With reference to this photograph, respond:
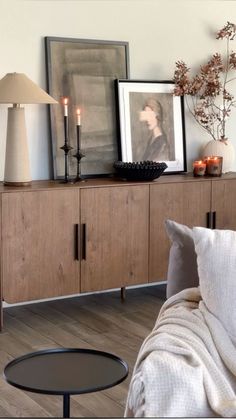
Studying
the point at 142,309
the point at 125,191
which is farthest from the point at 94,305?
the point at 125,191

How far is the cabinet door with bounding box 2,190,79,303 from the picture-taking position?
12.4 feet

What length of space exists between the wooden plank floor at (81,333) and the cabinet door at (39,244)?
0.19 m

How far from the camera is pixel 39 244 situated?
12.8ft

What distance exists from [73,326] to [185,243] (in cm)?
170

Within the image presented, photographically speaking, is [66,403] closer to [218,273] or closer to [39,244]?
[218,273]

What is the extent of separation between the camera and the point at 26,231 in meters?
3.84

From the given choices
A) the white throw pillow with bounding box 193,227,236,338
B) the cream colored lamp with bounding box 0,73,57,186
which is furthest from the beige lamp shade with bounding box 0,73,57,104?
the white throw pillow with bounding box 193,227,236,338

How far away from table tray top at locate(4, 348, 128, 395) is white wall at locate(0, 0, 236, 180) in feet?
6.99

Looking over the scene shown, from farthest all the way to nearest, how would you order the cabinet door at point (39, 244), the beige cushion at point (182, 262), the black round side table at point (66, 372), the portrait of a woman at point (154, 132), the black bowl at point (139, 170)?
the portrait of a woman at point (154, 132) < the black bowl at point (139, 170) < the cabinet door at point (39, 244) < the beige cushion at point (182, 262) < the black round side table at point (66, 372)

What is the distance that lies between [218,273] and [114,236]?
79.8 inches

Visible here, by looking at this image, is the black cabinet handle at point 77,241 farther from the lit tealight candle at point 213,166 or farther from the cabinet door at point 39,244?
the lit tealight candle at point 213,166

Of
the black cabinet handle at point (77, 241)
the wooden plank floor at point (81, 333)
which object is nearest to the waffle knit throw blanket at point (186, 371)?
the wooden plank floor at point (81, 333)

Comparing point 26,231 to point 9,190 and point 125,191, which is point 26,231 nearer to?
point 9,190

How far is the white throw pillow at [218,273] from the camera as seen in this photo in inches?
83.7
